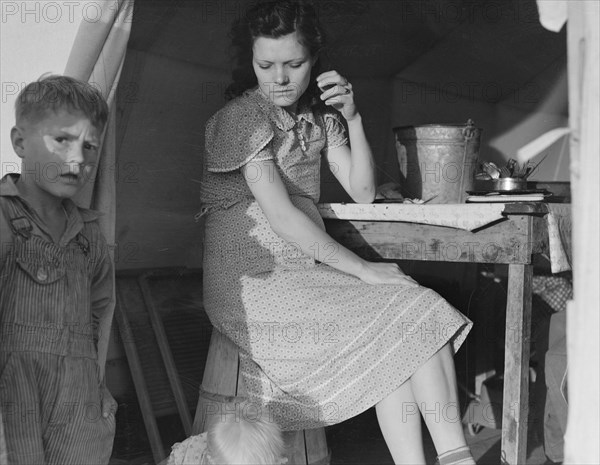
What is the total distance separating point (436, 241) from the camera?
3461 millimetres

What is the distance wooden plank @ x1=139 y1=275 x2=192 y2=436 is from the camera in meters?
3.89

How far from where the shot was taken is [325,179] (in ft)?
15.7

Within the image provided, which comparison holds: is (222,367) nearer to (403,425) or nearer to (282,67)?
(403,425)

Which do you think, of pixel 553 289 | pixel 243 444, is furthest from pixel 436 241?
pixel 553 289

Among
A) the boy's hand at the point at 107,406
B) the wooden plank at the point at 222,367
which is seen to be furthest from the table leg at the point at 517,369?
the boy's hand at the point at 107,406

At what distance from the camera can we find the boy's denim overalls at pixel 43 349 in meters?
2.32

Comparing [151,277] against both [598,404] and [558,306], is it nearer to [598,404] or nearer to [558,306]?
[558,306]

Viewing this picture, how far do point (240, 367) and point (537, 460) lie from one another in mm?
1682

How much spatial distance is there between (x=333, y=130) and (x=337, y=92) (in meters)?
0.29

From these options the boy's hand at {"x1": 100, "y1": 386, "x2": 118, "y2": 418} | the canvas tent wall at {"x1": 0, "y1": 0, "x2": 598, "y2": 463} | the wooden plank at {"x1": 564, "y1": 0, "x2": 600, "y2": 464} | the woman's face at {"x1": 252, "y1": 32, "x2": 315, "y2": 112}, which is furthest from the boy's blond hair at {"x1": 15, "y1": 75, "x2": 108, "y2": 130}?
the wooden plank at {"x1": 564, "y1": 0, "x2": 600, "y2": 464}

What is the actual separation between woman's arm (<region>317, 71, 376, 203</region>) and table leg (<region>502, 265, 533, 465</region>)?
704 millimetres

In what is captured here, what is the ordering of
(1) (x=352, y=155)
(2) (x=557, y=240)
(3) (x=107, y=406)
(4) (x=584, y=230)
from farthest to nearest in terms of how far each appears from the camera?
1. (1) (x=352, y=155)
2. (2) (x=557, y=240)
3. (3) (x=107, y=406)
4. (4) (x=584, y=230)

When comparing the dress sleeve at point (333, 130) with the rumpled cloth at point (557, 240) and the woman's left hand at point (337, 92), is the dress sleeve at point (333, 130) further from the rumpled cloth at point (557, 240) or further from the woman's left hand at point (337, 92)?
the rumpled cloth at point (557, 240)

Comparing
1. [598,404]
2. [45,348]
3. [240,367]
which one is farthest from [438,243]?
[45,348]
